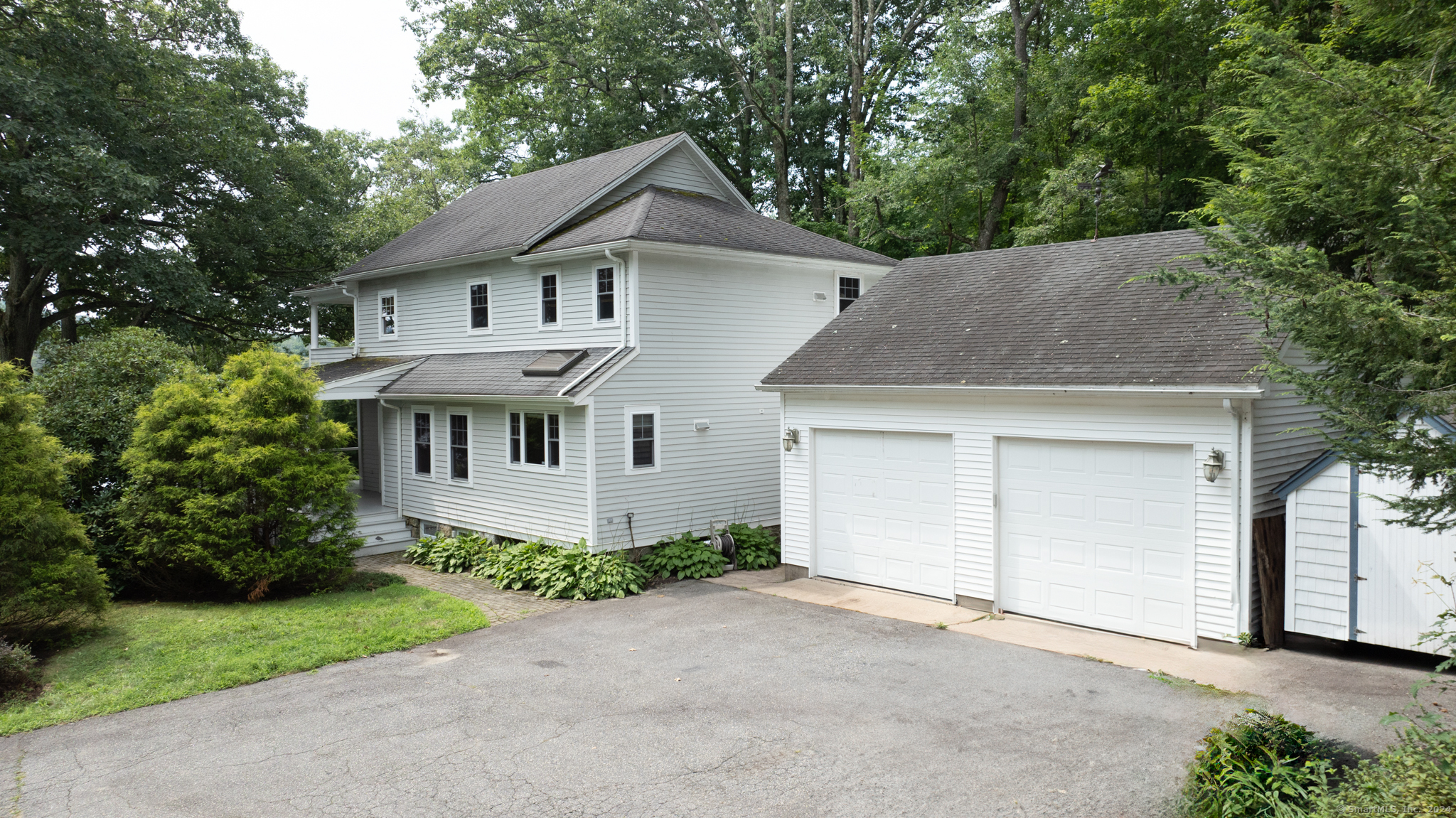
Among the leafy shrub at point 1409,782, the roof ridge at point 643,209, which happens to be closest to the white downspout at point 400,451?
the roof ridge at point 643,209

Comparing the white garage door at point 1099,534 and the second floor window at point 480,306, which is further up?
the second floor window at point 480,306

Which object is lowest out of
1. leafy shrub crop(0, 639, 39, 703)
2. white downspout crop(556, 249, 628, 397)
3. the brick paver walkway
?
the brick paver walkway

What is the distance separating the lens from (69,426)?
1312 cm

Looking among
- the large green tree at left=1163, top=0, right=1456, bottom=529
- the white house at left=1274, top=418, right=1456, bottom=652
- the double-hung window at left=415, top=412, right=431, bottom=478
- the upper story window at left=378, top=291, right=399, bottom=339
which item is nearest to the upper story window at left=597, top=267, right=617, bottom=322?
the double-hung window at left=415, top=412, right=431, bottom=478

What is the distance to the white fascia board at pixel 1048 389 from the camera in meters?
8.66

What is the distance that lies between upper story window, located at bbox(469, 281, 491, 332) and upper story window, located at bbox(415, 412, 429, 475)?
6.94 feet

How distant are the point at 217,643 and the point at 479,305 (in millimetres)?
8504

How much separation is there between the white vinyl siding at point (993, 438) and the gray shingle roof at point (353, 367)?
924 cm

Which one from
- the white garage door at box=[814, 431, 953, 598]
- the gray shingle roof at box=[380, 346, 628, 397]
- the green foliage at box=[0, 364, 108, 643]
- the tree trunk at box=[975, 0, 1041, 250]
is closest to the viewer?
the green foliage at box=[0, 364, 108, 643]

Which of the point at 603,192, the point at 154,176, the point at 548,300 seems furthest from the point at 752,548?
the point at 154,176

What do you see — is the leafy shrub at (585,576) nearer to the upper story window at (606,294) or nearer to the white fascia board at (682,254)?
the upper story window at (606,294)

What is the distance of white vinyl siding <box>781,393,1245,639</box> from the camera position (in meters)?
9.05

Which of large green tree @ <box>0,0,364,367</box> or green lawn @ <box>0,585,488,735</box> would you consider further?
large green tree @ <box>0,0,364,367</box>

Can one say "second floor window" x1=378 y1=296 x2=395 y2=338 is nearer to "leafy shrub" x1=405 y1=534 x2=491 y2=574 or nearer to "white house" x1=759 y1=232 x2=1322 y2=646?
"leafy shrub" x1=405 y1=534 x2=491 y2=574
